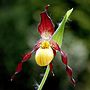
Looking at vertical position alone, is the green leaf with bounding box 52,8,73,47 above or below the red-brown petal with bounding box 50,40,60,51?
above

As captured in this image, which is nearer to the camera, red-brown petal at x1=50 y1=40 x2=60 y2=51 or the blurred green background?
red-brown petal at x1=50 y1=40 x2=60 y2=51

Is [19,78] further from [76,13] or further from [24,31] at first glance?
[76,13]

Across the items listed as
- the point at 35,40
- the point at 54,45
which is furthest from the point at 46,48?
the point at 35,40

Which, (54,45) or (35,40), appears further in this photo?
(35,40)

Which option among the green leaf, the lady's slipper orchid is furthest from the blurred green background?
the green leaf

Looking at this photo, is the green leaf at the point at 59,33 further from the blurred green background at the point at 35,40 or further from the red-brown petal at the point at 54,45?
the blurred green background at the point at 35,40

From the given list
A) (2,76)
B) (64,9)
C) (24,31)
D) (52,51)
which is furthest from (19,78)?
Result: (52,51)

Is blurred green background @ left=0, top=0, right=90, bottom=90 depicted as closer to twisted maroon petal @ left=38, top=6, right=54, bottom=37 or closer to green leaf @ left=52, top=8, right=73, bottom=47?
twisted maroon petal @ left=38, top=6, right=54, bottom=37

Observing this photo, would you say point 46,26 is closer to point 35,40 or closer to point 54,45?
point 54,45

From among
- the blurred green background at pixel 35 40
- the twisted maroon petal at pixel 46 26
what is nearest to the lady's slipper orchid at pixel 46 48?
the twisted maroon petal at pixel 46 26
